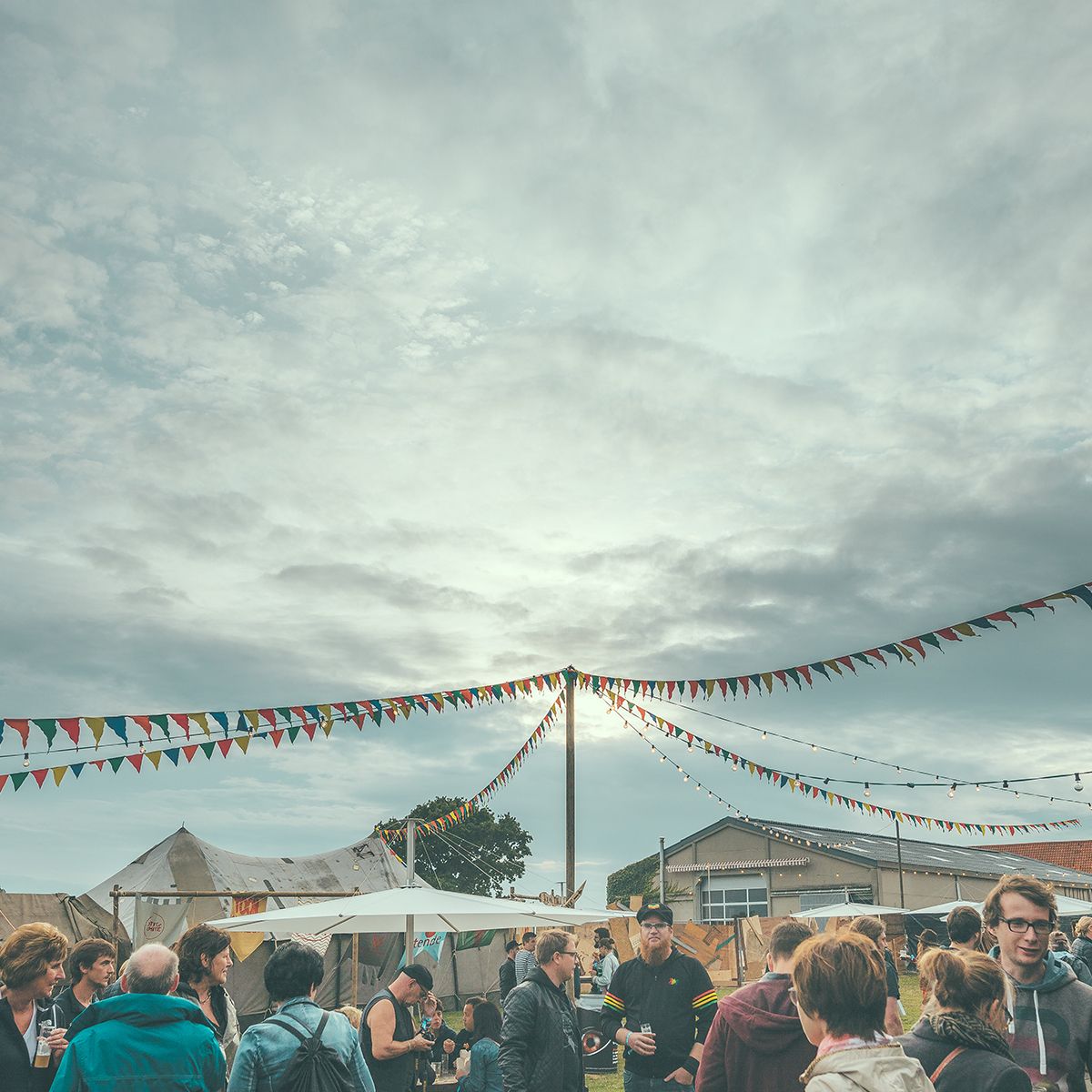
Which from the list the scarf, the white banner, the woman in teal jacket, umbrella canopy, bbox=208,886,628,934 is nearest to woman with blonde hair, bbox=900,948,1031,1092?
the scarf

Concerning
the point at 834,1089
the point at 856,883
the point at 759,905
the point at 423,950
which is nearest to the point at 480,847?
the point at 759,905

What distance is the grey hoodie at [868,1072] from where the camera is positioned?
2.94 m

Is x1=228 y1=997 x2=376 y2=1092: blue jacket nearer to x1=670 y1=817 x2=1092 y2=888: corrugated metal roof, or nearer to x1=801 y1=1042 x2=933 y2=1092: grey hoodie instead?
x1=801 y1=1042 x2=933 y2=1092: grey hoodie

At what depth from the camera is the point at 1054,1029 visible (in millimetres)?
4355

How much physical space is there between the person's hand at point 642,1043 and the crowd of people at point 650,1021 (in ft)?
0.05

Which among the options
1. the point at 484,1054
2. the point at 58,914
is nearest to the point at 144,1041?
the point at 484,1054

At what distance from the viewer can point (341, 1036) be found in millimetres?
4707

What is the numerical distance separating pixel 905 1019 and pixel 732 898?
73.3ft

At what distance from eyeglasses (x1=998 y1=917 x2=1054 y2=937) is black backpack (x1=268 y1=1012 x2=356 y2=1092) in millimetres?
3032

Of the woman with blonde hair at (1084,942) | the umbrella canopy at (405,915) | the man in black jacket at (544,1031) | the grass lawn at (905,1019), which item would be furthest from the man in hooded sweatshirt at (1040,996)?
the umbrella canopy at (405,915)

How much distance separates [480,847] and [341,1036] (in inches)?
2025

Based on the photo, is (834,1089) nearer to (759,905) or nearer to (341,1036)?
(341,1036)

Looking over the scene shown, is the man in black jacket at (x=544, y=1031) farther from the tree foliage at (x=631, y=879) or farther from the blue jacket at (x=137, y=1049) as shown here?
the tree foliage at (x=631, y=879)

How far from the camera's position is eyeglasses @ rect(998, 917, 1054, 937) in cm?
443
